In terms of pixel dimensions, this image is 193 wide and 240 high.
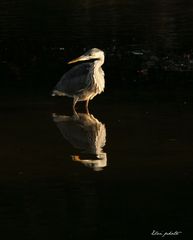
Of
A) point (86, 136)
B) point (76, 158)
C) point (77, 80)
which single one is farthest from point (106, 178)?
point (77, 80)

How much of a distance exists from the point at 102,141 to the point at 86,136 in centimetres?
56

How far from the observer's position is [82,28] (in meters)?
31.1

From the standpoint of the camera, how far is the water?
36.4 ft

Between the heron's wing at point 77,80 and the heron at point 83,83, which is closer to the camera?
the heron at point 83,83

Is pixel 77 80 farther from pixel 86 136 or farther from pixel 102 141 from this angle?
pixel 102 141

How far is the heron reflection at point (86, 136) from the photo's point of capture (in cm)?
1398

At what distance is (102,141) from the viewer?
1526cm

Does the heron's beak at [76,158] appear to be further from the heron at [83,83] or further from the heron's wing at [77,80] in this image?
the heron's wing at [77,80]

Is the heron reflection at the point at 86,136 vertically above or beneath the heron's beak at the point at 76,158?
beneath

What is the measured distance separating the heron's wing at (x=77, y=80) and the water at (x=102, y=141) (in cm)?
38

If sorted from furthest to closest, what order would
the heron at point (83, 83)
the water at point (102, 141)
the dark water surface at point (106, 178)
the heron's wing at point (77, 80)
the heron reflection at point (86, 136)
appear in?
the heron's wing at point (77, 80), the heron at point (83, 83), the heron reflection at point (86, 136), the water at point (102, 141), the dark water surface at point (106, 178)

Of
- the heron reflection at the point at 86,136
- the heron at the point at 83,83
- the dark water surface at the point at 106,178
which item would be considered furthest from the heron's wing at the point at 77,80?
the dark water surface at the point at 106,178

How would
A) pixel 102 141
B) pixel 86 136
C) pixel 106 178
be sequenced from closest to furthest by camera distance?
pixel 106 178 < pixel 102 141 < pixel 86 136

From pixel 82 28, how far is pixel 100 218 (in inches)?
806
